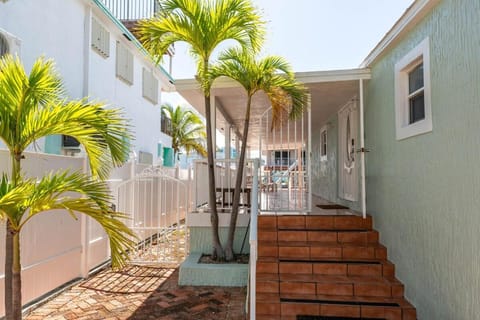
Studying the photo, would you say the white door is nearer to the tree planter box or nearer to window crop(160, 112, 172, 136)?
the tree planter box

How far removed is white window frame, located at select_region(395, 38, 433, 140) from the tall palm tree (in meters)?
2.05

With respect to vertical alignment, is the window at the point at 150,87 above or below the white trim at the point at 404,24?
above

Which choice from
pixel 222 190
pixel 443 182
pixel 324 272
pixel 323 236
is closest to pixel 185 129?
pixel 222 190

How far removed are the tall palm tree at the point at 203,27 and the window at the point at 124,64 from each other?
5049 millimetres

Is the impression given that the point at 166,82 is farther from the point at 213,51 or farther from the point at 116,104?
the point at 213,51

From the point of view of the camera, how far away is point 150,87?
11.3 metres

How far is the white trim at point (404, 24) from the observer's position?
10.2ft

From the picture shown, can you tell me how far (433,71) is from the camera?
3094mm

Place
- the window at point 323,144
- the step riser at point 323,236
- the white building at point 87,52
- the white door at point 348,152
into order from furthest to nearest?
the window at point 323,144 → the white door at point 348,152 → the white building at point 87,52 → the step riser at point 323,236

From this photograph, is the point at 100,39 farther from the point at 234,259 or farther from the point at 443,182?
the point at 443,182

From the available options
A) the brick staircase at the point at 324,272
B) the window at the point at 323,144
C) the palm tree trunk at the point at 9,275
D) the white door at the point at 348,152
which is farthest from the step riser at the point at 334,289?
the window at the point at 323,144

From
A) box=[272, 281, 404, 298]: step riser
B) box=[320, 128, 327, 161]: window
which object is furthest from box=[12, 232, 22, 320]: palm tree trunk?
box=[320, 128, 327, 161]: window

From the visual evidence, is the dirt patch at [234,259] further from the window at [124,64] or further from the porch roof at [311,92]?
the window at [124,64]

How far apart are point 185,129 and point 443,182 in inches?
568
